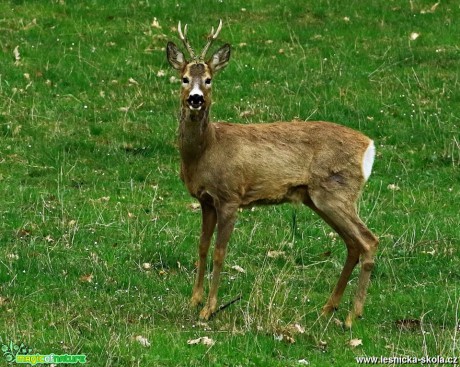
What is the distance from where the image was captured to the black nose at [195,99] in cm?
Result: 877

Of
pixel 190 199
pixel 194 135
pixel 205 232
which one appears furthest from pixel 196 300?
pixel 190 199

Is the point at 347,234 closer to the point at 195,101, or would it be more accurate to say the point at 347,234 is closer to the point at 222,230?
the point at 222,230

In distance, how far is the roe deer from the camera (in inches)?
356

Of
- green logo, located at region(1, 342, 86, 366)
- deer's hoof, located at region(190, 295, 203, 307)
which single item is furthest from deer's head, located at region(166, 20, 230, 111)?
green logo, located at region(1, 342, 86, 366)

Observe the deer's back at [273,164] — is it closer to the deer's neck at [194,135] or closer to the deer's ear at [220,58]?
the deer's neck at [194,135]

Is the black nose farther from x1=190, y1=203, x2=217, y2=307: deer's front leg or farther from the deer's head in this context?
x1=190, y1=203, x2=217, y2=307: deer's front leg

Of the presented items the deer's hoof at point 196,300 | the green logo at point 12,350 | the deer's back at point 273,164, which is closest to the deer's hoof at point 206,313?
the deer's hoof at point 196,300

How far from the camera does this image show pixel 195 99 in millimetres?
8773

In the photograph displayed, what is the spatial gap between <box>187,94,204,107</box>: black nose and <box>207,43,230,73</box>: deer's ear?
1.86 ft

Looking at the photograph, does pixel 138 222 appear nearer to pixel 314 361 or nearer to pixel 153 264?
pixel 153 264

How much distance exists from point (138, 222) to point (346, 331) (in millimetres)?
2972

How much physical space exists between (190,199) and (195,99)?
3.27 metres

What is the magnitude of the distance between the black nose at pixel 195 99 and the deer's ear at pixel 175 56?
1.97 ft

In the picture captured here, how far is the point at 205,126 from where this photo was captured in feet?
30.2
